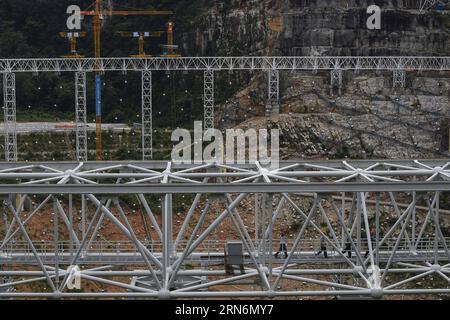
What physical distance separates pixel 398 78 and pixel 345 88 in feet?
14.1

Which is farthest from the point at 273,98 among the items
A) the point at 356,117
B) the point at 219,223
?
the point at 219,223

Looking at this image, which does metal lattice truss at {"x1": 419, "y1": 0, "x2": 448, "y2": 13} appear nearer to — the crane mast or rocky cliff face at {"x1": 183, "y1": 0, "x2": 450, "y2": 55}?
rocky cliff face at {"x1": 183, "y1": 0, "x2": 450, "y2": 55}

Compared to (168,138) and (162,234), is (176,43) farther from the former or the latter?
(162,234)

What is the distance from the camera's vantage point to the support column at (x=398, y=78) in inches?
2611

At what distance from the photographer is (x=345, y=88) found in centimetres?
6831

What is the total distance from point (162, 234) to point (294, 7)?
5106cm

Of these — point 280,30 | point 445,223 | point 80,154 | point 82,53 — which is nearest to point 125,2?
point 82,53

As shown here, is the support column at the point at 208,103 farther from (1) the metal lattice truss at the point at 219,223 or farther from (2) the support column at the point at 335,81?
(1) the metal lattice truss at the point at 219,223

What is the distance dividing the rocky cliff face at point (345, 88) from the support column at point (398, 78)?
628mm

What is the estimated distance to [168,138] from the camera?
6838 centimetres

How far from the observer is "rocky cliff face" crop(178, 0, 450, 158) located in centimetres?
6353

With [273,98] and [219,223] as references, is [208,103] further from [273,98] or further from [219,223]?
[219,223]

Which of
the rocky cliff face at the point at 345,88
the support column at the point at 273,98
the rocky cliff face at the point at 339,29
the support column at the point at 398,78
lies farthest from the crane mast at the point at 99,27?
the support column at the point at 398,78

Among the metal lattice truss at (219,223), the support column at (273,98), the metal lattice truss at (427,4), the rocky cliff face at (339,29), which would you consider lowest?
the metal lattice truss at (219,223)
